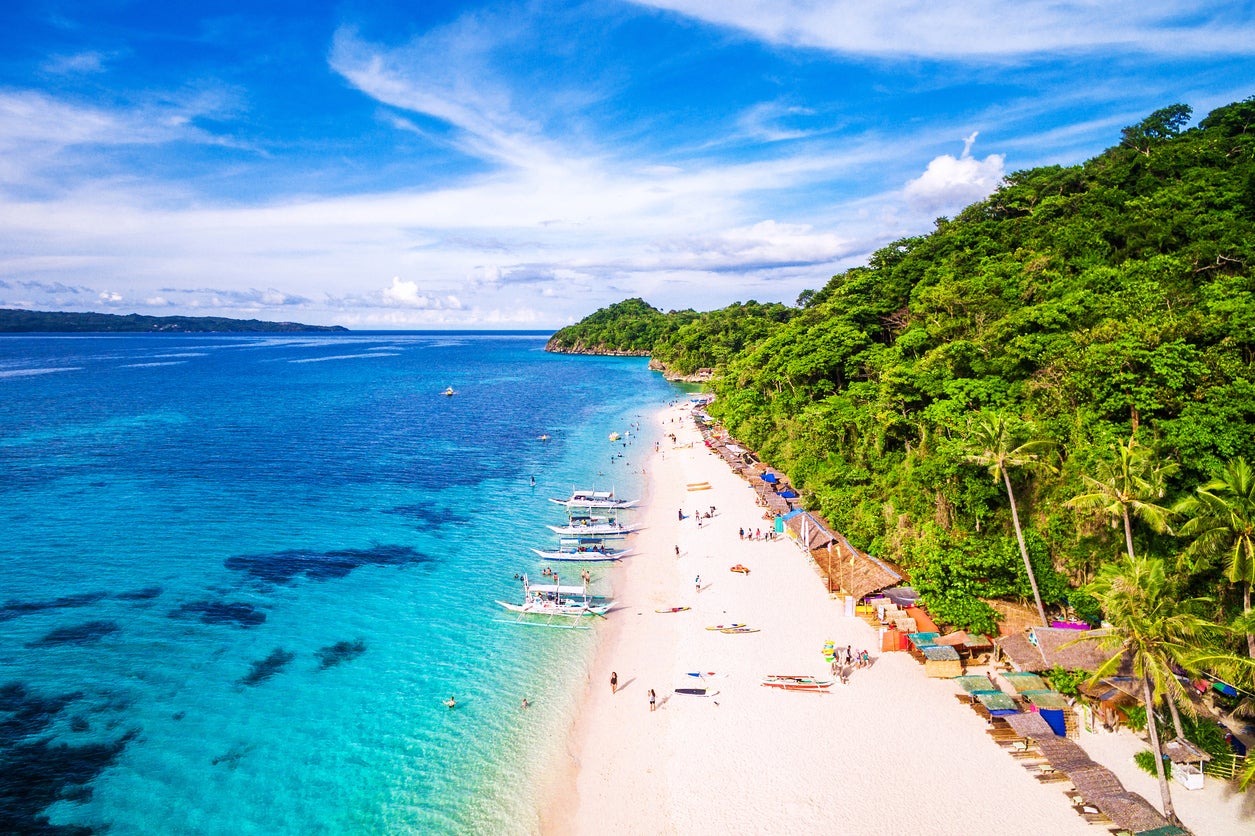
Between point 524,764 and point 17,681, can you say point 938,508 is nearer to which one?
point 524,764

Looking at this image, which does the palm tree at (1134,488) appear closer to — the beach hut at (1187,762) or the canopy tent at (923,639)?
the beach hut at (1187,762)

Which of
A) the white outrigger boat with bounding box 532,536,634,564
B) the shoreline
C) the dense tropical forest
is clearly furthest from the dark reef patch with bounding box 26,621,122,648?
the dense tropical forest

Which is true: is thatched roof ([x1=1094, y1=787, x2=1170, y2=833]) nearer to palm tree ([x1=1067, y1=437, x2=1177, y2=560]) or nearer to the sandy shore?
the sandy shore

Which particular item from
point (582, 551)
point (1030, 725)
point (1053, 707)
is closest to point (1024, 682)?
point (1053, 707)

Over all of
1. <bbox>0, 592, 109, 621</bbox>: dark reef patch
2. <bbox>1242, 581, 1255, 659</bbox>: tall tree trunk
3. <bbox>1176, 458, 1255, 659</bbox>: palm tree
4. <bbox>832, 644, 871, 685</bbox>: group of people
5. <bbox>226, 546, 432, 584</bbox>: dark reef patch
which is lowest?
<bbox>0, 592, 109, 621</bbox>: dark reef patch

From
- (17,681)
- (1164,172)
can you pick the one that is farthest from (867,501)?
(17,681)

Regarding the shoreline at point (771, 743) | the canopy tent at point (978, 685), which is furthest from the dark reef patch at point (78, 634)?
the canopy tent at point (978, 685)
